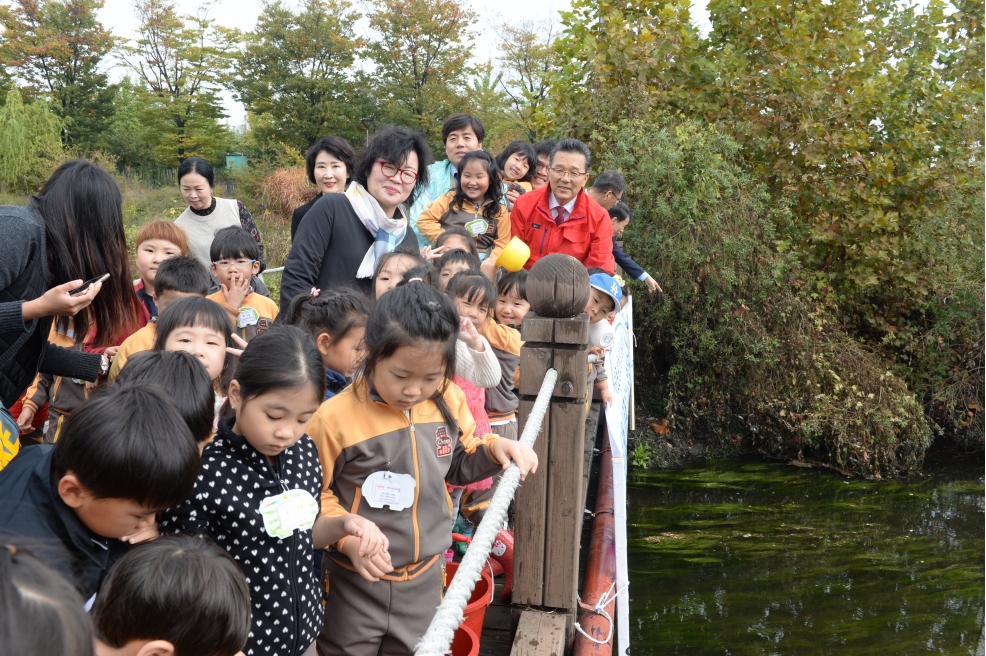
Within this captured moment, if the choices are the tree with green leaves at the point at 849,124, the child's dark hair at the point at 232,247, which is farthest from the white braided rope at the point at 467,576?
the tree with green leaves at the point at 849,124

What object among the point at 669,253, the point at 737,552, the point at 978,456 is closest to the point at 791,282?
the point at 669,253

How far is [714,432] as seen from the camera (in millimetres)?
8938

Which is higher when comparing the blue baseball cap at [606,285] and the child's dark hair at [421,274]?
the child's dark hair at [421,274]

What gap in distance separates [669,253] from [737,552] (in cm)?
306

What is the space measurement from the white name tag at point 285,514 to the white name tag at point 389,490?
0.24 meters

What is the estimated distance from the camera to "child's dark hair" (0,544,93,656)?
665 millimetres

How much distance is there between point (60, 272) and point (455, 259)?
180cm

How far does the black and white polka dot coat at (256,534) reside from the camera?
5.44 feet

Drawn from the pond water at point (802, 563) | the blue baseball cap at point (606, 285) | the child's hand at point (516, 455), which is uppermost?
the blue baseball cap at point (606, 285)

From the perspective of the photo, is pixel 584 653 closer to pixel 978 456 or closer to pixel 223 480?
pixel 223 480

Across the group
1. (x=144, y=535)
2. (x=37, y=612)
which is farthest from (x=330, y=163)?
(x=37, y=612)

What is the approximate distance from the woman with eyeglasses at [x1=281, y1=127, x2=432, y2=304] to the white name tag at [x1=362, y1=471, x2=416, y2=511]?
1494 mm

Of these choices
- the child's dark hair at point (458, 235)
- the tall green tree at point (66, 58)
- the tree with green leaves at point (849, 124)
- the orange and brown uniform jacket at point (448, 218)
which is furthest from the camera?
the tall green tree at point (66, 58)

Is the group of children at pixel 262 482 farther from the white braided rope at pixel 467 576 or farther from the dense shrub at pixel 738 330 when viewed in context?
the dense shrub at pixel 738 330
